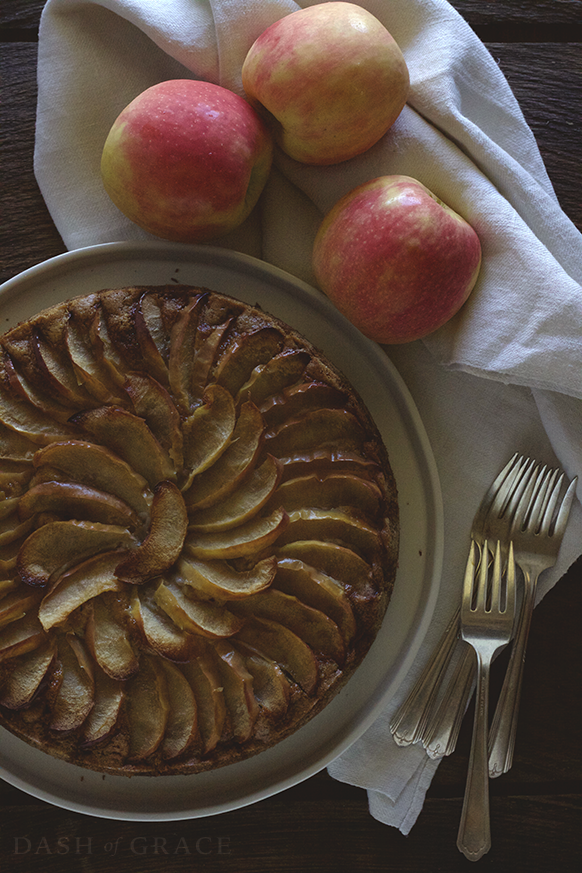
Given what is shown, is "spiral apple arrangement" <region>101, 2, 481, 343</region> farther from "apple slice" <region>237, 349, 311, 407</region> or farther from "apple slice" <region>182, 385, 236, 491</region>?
"apple slice" <region>182, 385, 236, 491</region>

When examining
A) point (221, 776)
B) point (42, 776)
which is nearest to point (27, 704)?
point (42, 776)

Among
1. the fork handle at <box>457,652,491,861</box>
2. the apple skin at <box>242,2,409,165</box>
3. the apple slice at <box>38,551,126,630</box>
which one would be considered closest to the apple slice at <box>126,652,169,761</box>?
the apple slice at <box>38,551,126,630</box>

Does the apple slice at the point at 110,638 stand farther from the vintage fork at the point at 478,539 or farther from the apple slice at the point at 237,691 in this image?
the vintage fork at the point at 478,539

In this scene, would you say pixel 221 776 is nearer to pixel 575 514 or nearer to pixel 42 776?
pixel 42 776

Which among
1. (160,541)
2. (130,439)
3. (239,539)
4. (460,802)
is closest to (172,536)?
(160,541)

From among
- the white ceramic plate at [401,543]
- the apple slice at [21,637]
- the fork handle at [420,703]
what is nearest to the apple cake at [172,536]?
the apple slice at [21,637]
